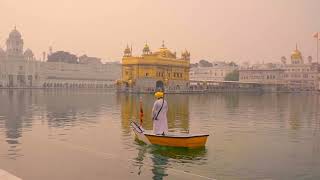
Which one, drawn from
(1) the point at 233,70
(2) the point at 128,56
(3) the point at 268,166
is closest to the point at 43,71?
(2) the point at 128,56

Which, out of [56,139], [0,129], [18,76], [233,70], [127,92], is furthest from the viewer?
[233,70]

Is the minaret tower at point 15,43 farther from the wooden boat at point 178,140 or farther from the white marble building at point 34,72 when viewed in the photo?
the wooden boat at point 178,140

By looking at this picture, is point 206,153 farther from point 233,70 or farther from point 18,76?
point 233,70

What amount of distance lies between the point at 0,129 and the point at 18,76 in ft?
308

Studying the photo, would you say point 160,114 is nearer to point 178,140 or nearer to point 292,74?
point 178,140

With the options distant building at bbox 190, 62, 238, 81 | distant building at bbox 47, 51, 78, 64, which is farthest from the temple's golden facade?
distant building at bbox 47, 51, 78, 64

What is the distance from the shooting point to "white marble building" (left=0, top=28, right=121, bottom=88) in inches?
4165

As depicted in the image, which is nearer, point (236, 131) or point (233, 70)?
point (236, 131)

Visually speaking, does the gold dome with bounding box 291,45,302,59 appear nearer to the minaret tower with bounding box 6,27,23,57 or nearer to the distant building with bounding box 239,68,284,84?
the distant building with bounding box 239,68,284,84

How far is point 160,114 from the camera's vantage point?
39.5 feet

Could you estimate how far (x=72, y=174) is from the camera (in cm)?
891

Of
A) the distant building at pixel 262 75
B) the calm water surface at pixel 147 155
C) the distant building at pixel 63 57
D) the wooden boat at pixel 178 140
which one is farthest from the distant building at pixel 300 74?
the wooden boat at pixel 178 140

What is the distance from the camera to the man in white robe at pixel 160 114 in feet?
39.4

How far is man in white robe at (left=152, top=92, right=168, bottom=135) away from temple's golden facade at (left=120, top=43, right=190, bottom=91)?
6285 cm
